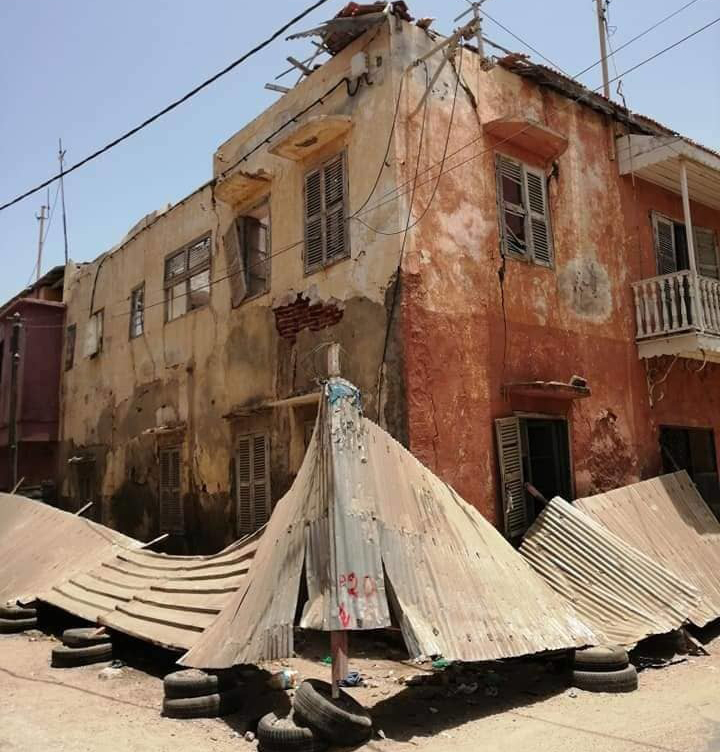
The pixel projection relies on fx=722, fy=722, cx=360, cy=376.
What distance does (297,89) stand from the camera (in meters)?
10.4

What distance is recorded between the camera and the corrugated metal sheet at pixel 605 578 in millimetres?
7055

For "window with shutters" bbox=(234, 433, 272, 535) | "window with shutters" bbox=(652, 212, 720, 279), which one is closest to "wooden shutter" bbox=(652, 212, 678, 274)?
"window with shutters" bbox=(652, 212, 720, 279)

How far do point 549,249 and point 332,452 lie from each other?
5.93m

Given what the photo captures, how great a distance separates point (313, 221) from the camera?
980 centimetres

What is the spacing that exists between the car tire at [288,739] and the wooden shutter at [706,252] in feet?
35.1

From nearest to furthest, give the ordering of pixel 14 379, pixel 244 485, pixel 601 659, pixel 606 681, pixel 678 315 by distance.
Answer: pixel 606 681 < pixel 601 659 < pixel 244 485 < pixel 678 315 < pixel 14 379

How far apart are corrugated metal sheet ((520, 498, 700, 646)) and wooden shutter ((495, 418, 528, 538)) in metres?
0.56

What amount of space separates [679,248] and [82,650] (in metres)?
10.8

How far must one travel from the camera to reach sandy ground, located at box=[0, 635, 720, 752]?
4.86 meters

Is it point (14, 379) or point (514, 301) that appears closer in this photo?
point (514, 301)

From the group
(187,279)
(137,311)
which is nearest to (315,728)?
(187,279)

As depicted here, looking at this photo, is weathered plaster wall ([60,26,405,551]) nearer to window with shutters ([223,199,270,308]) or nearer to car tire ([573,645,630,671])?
window with shutters ([223,199,270,308])

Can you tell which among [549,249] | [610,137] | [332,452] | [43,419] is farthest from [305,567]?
[43,419]

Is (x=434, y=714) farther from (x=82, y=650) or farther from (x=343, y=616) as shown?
(x=82, y=650)
